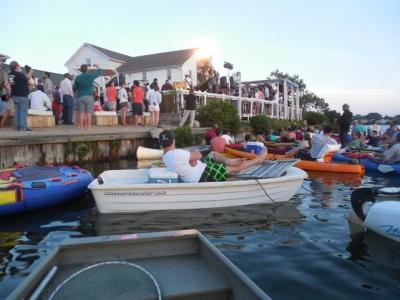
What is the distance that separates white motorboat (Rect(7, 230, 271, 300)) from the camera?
3043 millimetres

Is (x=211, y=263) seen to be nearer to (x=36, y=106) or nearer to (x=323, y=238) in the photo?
(x=323, y=238)

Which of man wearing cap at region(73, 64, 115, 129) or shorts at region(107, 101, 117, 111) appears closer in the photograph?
man wearing cap at region(73, 64, 115, 129)

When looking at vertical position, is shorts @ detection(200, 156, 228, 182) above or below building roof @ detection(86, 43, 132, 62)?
below

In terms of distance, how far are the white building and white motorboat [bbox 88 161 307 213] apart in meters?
33.5

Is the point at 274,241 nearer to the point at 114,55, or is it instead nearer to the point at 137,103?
the point at 137,103

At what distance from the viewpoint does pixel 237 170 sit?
806cm

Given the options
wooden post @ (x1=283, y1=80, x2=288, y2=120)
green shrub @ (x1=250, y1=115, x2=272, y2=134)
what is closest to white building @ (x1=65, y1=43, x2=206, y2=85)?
wooden post @ (x1=283, y1=80, x2=288, y2=120)

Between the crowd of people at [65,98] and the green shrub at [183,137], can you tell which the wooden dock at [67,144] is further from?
the green shrub at [183,137]

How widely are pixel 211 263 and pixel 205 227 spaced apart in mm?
2789

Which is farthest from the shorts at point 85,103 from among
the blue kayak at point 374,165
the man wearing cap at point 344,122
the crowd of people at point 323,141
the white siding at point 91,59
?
the white siding at point 91,59

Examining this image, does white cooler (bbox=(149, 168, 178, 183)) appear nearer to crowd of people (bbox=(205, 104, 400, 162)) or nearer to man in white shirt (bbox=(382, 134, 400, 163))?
crowd of people (bbox=(205, 104, 400, 162))

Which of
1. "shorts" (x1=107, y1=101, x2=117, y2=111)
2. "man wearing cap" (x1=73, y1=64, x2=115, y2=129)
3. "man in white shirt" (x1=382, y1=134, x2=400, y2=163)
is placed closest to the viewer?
"man in white shirt" (x1=382, y1=134, x2=400, y2=163)

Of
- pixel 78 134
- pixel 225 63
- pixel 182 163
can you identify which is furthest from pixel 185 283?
pixel 225 63

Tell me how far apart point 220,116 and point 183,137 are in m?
3.10
